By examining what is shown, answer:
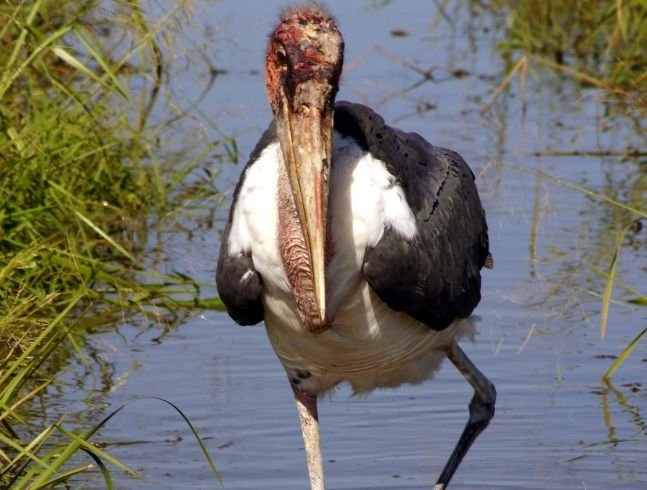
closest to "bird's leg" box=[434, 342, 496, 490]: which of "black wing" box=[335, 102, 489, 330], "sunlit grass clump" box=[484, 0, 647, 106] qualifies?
"black wing" box=[335, 102, 489, 330]

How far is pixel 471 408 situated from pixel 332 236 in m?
1.41

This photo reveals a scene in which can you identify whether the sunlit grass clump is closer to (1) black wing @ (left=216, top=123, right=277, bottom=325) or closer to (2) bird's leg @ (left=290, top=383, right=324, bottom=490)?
(2) bird's leg @ (left=290, top=383, right=324, bottom=490)

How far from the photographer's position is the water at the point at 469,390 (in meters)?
5.68

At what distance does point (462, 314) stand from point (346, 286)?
2.16ft

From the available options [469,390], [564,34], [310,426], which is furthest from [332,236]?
[564,34]

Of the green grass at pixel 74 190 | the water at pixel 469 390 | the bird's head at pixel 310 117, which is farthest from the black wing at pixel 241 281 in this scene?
the green grass at pixel 74 190

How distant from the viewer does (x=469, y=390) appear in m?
6.35

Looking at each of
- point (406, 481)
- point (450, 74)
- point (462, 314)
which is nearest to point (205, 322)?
point (406, 481)

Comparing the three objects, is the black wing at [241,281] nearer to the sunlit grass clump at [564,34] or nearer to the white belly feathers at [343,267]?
the white belly feathers at [343,267]

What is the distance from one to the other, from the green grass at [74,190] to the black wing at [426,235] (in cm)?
129

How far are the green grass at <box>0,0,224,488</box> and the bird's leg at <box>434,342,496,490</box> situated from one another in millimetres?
1200

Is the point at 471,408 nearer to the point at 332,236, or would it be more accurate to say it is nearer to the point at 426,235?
the point at 426,235

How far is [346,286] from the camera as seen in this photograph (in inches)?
179

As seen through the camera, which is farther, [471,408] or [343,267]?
[471,408]
